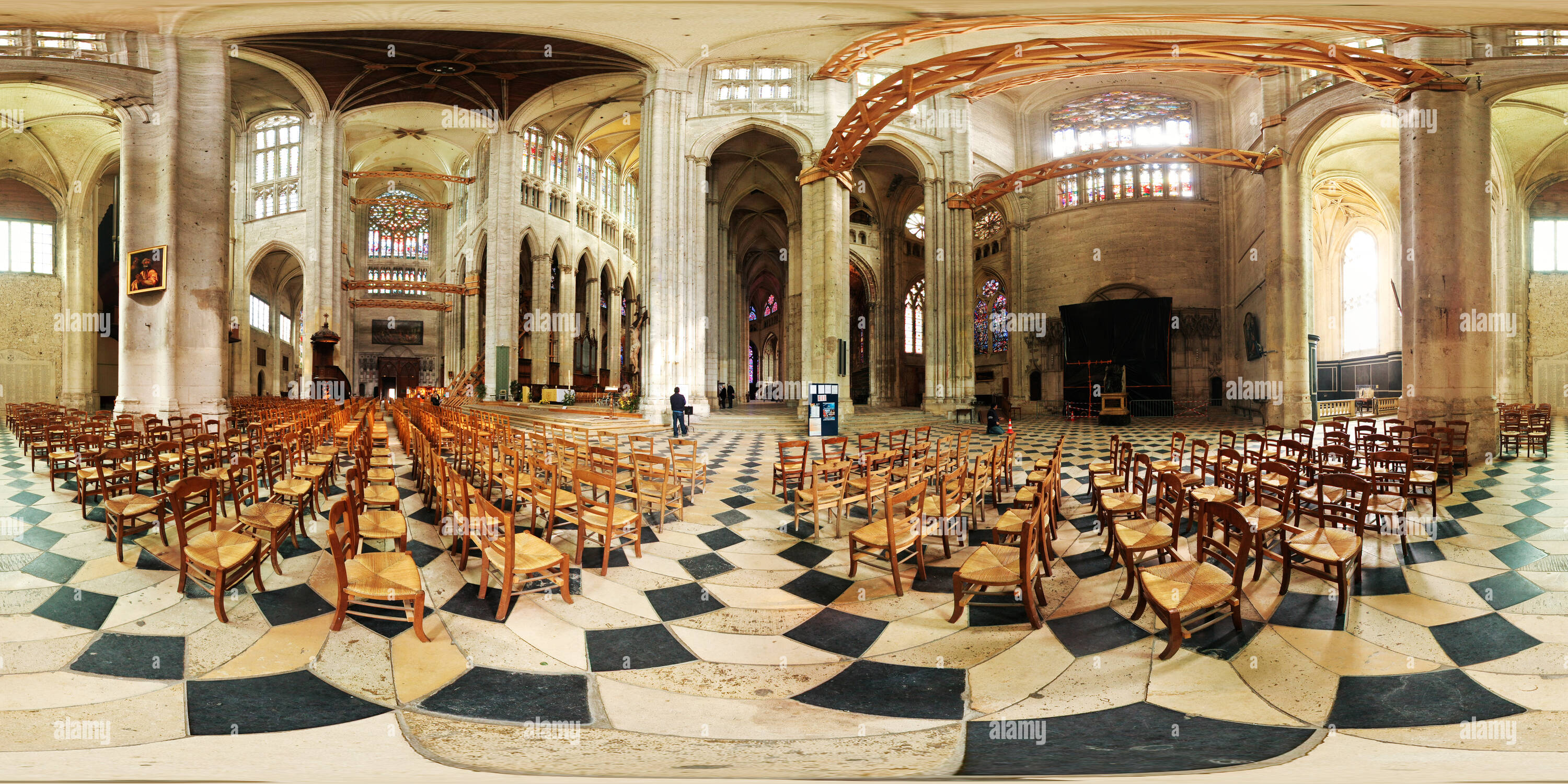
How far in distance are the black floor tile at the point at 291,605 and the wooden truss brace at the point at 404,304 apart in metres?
31.6

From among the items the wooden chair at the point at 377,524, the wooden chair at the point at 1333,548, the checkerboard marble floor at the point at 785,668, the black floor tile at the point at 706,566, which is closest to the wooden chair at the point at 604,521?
the checkerboard marble floor at the point at 785,668

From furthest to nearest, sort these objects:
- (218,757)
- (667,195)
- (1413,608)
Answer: (667,195) < (1413,608) < (218,757)

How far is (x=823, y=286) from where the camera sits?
1747cm

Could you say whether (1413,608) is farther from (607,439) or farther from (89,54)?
(89,54)

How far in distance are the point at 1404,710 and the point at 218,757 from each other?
14.7 ft

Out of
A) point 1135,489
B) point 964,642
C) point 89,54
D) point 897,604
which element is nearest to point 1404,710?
point 964,642

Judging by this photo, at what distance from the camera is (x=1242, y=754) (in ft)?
7.14

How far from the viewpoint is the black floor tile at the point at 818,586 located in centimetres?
376

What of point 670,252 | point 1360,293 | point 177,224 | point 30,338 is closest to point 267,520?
point 177,224

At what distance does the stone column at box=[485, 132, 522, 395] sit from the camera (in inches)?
974

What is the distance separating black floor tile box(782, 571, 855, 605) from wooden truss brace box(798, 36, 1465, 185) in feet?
25.4

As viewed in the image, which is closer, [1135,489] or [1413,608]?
[1413,608]

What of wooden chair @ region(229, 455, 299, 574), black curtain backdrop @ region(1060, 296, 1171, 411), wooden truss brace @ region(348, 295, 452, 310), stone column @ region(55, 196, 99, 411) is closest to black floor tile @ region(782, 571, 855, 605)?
Result: wooden chair @ region(229, 455, 299, 574)

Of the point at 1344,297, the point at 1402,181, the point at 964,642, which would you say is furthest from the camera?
the point at 1344,297
